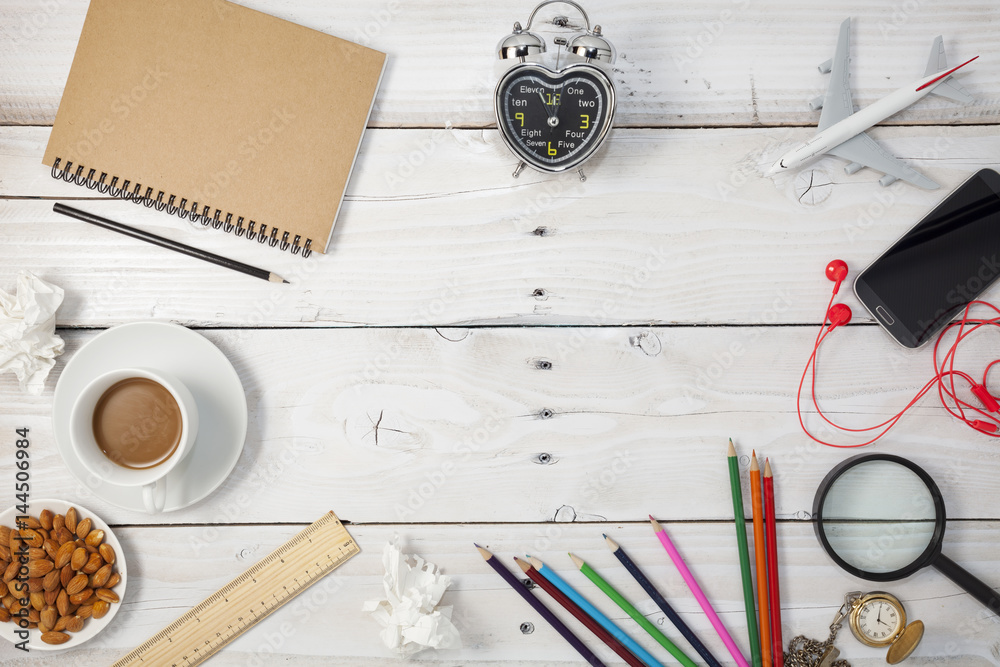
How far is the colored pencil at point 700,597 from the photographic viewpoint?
3.19 feet

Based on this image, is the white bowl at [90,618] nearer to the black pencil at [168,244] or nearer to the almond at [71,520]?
the almond at [71,520]

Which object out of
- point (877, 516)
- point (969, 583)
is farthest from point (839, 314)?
point (969, 583)

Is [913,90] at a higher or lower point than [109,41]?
higher

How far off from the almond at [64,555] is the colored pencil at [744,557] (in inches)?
38.5

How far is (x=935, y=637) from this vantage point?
1.00 m

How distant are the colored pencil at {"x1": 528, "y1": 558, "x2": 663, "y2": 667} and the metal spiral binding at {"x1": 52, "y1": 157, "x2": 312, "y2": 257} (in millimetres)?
601

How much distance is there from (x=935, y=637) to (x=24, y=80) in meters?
1.63

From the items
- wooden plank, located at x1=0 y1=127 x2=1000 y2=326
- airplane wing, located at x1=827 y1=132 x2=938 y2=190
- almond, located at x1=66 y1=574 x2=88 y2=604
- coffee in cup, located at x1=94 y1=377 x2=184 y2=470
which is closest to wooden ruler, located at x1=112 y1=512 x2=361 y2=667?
almond, located at x1=66 y1=574 x2=88 y2=604

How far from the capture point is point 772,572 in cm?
97

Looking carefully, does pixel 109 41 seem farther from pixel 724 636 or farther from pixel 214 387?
pixel 724 636

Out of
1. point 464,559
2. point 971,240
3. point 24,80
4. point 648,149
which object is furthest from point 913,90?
point 24,80

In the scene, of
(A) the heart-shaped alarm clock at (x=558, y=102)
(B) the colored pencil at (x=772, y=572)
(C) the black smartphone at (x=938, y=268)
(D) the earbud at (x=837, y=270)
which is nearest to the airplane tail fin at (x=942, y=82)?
(C) the black smartphone at (x=938, y=268)

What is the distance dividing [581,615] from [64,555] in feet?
2.49

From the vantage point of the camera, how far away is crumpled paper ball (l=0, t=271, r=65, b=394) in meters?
0.92
